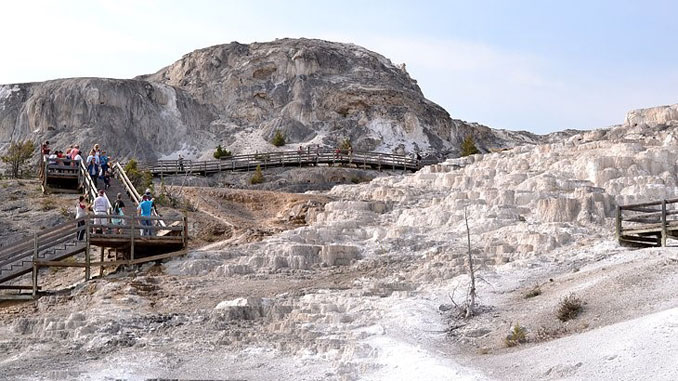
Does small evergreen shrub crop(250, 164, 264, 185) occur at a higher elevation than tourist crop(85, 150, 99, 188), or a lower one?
lower

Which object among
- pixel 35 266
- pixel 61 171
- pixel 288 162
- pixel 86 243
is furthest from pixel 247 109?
pixel 35 266

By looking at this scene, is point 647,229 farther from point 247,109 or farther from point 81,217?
point 247,109

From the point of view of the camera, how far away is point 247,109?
61.6m

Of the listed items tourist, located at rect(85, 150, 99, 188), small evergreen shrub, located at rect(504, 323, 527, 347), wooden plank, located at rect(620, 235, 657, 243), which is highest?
tourist, located at rect(85, 150, 99, 188)

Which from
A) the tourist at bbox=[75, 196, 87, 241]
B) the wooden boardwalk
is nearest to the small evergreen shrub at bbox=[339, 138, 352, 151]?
the wooden boardwalk

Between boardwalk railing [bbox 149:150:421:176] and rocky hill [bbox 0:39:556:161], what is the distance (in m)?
6.00

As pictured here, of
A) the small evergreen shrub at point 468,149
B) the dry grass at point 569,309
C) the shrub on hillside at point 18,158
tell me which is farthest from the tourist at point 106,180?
the small evergreen shrub at point 468,149

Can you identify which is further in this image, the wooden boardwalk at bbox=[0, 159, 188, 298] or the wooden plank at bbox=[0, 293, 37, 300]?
the wooden boardwalk at bbox=[0, 159, 188, 298]

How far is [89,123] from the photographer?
55844 mm

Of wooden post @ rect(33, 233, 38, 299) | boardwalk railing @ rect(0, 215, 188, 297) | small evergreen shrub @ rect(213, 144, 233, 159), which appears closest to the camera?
wooden post @ rect(33, 233, 38, 299)

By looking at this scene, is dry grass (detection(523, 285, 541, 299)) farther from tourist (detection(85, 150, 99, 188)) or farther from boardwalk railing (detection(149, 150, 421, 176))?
boardwalk railing (detection(149, 150, 421, 176))

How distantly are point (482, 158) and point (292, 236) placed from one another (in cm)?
1312

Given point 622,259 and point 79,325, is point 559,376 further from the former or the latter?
point 79,325

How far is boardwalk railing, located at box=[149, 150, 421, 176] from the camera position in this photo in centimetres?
4734
